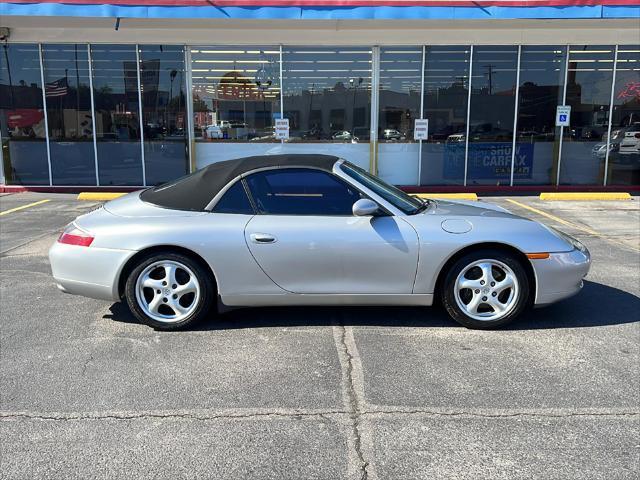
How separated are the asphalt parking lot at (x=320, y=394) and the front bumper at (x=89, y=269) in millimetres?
344

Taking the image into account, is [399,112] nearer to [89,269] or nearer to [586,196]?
[586,196]

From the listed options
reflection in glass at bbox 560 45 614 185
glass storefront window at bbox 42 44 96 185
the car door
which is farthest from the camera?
reflection in glass at bbox 560 45 614 185

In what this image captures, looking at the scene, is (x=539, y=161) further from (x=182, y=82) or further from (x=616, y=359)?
(x=616, y=359)

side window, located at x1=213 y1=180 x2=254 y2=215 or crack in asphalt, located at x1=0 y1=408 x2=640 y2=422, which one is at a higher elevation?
side window, located at x1=213 y1=180 x2=254 y2=215

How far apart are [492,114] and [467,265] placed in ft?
32.4

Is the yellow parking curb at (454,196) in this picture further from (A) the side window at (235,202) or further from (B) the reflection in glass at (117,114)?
(A) the side window at (235,202)

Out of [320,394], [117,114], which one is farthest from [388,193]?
[117,114]

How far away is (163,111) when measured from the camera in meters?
13.4

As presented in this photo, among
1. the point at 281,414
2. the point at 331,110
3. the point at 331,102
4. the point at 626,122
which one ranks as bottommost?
the point at 281,414

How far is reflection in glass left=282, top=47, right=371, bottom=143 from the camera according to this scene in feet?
43.2

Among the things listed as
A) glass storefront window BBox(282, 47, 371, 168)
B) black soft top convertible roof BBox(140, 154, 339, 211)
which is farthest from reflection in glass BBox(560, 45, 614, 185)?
black soft top convertible roof BBox(140, 154, 339, 211)

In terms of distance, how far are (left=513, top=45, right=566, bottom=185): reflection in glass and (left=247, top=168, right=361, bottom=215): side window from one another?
1017 centimetres

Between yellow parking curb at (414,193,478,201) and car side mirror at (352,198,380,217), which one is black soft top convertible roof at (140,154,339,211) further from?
yellow parking curb at (414,193,478,201)

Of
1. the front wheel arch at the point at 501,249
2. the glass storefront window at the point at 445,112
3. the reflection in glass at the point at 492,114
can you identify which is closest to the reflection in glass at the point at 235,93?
the glass storefront window at the point at 445,112
